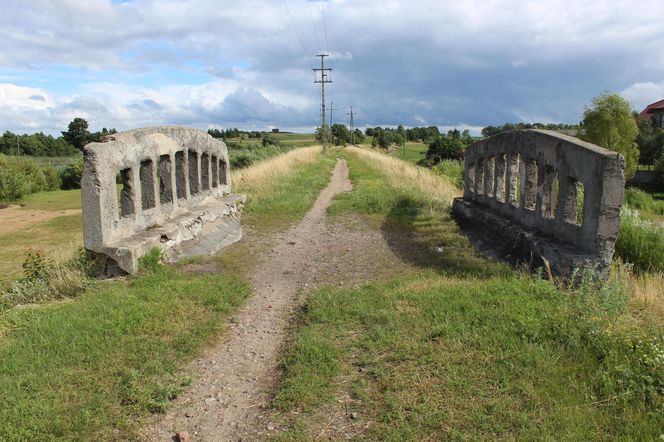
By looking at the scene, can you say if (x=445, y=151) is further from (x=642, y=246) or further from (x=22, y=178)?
(x=642, y=246)

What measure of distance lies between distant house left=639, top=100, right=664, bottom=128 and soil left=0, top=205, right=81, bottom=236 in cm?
5947

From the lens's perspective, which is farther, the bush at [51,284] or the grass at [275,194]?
the grass at [275,194]

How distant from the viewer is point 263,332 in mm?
5816

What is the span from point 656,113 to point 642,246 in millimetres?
58056

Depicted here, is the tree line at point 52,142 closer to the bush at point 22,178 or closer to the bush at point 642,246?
the bush at point 22,178

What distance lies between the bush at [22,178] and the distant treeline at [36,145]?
30117 millimetres

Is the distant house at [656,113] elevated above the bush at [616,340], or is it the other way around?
the distant house at [656,113]

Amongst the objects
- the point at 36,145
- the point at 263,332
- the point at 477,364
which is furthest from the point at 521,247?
the point at 36,145

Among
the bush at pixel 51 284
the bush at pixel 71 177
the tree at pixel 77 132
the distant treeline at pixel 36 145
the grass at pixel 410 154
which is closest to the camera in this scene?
the bush at pixel 51 284

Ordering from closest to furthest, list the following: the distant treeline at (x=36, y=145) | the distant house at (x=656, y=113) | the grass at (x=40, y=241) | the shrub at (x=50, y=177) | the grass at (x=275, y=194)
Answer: the grass at (x=40, y=241)
the grass at (x=275, y=194)
the shrub at (x=50, y=177)
the distant house at (x=656, y=113)
the distant treeline at (x=36, y=145)

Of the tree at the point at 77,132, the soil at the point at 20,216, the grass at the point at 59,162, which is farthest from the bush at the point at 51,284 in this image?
the tree at the point at 77,132

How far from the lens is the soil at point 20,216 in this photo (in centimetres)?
1930

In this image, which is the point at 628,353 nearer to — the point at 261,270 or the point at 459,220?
the point at 261,270

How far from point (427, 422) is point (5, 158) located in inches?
1371
